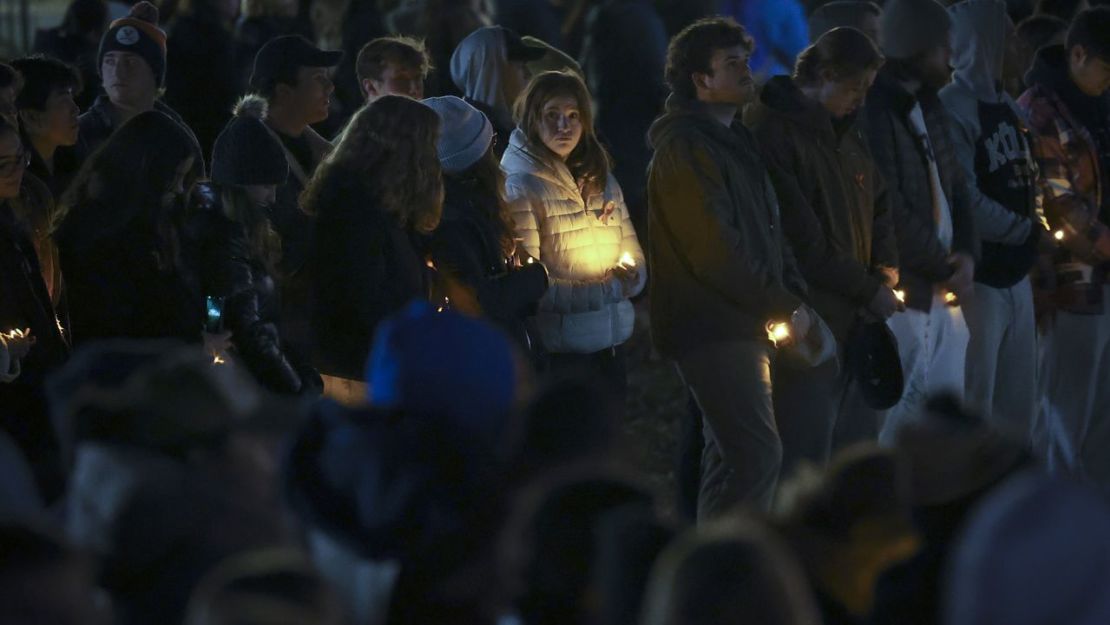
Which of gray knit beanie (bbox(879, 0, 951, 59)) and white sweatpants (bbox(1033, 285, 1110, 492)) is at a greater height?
gray knit beanie (bbox(879, 0, 951, 59))

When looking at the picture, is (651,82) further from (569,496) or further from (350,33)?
(569,496)

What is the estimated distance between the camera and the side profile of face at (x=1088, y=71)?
7805 millimetres

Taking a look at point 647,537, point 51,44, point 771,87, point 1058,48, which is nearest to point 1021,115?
point 1058,48

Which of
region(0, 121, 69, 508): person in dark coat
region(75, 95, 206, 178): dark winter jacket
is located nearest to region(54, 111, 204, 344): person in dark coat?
region(0, 121, 69, 508): person in dark coat

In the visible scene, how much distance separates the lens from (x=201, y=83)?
900 cm

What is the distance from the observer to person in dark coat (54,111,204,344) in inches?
229

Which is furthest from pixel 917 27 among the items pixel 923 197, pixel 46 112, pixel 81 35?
pixel 81 35

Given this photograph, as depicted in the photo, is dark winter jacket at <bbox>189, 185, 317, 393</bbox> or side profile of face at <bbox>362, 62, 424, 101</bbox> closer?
dark winter jacket at <bbox>189, 185, 317, 393</bbox>

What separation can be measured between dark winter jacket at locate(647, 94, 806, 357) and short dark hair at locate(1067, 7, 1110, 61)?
2201mm

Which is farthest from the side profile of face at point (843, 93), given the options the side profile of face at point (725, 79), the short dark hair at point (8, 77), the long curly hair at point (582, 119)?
the short dark hair at point (8, 77)

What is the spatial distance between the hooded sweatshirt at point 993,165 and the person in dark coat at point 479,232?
2083 mm

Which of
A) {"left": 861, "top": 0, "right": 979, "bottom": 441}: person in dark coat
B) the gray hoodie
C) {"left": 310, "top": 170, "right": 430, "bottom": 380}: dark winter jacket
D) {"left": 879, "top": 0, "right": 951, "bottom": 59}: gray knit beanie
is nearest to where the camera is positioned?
{"left": 310, "top": 170, "right": 430, "bottom": 380}: dark winter jacket

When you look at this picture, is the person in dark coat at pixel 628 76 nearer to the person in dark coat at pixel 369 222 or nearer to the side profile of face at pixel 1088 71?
the side profile of face at pixel 1088 71

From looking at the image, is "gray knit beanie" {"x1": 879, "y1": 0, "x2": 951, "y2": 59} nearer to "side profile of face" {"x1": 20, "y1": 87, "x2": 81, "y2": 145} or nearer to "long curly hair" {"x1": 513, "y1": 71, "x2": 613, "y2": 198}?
"long curly hair" {"x1": 513, "y1": 71, "x2": 613, "y2": 198}
